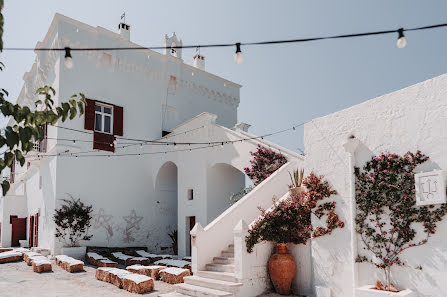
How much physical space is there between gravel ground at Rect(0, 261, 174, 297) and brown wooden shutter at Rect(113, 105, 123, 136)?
614 centimetres

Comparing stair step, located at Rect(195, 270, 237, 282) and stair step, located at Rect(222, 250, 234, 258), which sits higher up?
stair step, located at Rect(222, 250, 234, 258)

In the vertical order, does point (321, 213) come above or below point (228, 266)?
above

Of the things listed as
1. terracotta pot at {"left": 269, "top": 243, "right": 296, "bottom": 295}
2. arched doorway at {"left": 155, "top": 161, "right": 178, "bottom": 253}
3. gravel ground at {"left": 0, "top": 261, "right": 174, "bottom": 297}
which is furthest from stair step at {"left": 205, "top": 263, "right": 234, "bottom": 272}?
arched doorway at {"left": 155, "top": 161, "right": 178, "bottom": 253}

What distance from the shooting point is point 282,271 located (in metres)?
8.27

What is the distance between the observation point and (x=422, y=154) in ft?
22.1

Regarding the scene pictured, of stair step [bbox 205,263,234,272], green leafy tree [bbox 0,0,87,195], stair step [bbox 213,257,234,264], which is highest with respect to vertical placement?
green leafy tree [bbox 0,0,87,195]

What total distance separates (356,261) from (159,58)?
46.5 feet

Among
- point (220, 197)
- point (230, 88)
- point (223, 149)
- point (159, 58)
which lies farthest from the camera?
point (230, 88)

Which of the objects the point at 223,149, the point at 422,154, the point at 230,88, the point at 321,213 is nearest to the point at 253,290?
the point at 321,213

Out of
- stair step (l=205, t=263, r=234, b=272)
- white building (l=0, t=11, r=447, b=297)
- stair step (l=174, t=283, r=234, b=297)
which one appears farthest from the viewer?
stair step (l=205, t=263, r=234, b=272)

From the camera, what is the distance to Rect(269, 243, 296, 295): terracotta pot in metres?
8.27

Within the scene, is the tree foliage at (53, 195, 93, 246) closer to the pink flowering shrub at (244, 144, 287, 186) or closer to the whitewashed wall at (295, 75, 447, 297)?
the pink flowering shrub at (244, 144, 287, 186)

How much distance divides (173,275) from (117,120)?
8690 mm

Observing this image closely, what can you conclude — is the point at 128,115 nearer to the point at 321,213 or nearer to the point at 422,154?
the point at 321,213
